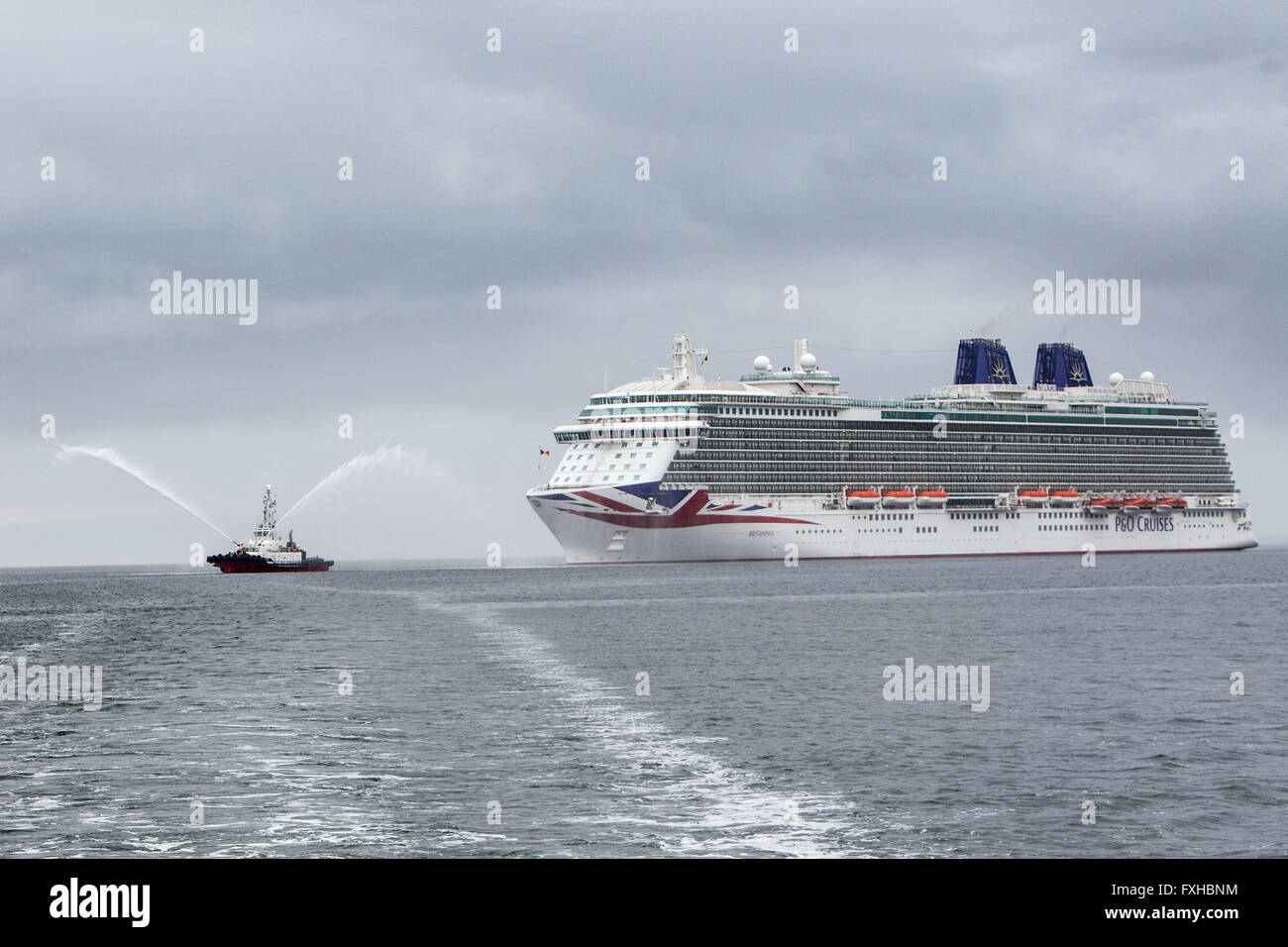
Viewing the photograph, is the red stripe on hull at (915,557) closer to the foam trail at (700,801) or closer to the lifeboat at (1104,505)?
the lifeboat at (1104,505)

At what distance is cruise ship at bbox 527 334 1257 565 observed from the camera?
5566 inches

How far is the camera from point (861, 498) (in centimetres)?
15312

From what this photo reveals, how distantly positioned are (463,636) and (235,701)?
24.3 meters

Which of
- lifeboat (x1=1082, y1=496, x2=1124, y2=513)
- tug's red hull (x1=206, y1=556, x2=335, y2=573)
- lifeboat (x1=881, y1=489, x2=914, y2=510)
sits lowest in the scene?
tug's red hull (x1=206, y1=556, x2=335, y2=573)

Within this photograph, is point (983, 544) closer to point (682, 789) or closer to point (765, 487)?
point (765, 487)

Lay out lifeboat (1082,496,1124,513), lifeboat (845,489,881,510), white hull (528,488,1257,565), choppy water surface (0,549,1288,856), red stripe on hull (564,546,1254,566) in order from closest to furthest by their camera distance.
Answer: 1. choppy water surface (0,549,1288,856)
2. white hull (528,488,1257,565)
3. red stripe on hull (564,546,1254,566)
4. lifeboat (845,489,881,510)
5. lifeboat (1082,496,1124,513)

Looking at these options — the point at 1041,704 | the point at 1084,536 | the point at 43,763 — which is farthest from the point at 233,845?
the point at 1084,536

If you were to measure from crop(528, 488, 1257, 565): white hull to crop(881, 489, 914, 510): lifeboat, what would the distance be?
0.78 meters

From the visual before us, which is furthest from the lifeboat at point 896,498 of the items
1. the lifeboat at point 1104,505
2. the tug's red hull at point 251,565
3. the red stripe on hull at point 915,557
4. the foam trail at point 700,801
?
the foam trail at point 700,801

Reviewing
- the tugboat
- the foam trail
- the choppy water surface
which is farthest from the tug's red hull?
the foam trail

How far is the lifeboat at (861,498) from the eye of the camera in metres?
153

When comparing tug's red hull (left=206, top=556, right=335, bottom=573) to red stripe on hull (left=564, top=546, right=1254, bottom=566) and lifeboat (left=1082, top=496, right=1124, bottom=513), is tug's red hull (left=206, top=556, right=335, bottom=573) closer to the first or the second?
red stripe on hull (left=564, top=546, right=1254, bottom=566)

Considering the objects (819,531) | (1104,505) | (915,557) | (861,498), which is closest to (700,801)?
(819,531)
